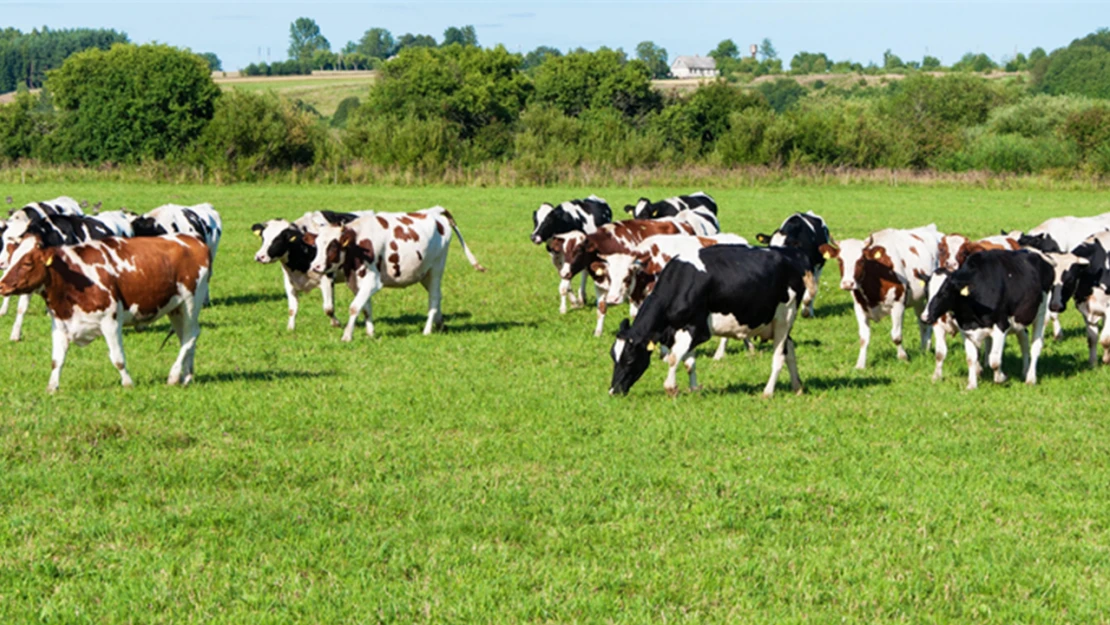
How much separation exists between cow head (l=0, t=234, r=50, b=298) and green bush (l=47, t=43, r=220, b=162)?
2340 inches

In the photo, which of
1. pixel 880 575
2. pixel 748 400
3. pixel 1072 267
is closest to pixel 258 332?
pixel 748 400

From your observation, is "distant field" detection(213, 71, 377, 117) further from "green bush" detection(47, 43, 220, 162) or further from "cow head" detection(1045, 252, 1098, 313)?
"cow head" detection(1045, 252, 1098, 313)

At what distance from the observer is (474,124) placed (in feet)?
300

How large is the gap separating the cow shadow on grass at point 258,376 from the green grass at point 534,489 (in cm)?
8

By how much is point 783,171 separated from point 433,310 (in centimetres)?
4935

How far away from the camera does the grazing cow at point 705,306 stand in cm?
1330

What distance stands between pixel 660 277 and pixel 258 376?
16.1 feet

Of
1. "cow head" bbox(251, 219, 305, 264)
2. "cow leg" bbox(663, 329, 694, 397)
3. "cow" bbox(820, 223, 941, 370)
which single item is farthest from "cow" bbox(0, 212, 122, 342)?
"cow" bbox(820, 223, 941, 370)

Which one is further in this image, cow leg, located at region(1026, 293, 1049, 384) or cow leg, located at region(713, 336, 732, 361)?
cow leg, located at region(713, 336, 732, 361)

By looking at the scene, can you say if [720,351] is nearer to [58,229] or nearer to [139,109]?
[58,229]

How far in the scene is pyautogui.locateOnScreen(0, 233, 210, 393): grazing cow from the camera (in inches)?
507

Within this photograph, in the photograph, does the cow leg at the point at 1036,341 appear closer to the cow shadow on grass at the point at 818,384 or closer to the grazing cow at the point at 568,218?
the cow shadow on grass at the point at 818,384

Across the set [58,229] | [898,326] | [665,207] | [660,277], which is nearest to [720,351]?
[898,326]

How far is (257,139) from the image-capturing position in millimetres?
65312
